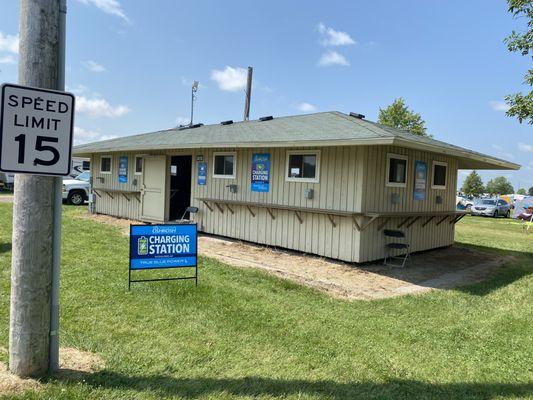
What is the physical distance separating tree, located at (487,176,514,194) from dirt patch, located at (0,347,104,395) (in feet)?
402

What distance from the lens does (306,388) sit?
10.2 feet

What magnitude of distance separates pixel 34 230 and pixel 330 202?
20.1ft

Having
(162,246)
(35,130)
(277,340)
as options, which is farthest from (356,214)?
(35,130)

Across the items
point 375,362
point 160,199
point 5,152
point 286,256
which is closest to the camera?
point 5,152

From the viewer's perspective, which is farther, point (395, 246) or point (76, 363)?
point (395, 246)

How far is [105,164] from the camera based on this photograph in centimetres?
1460

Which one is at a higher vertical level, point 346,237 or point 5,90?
point 5,90

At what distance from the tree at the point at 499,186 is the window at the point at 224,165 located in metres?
116

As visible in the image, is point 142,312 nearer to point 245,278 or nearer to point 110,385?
point 110,385

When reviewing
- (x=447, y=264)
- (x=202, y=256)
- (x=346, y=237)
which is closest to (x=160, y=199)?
(x=202, y=256)

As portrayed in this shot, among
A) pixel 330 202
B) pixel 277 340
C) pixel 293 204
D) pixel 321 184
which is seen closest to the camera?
pixel 277 340

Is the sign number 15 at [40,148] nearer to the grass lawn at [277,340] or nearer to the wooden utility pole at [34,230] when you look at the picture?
the wooden utility pole at [34,230]

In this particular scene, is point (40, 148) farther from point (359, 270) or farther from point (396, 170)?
point (396, 170)

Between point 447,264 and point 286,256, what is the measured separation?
353 cm
